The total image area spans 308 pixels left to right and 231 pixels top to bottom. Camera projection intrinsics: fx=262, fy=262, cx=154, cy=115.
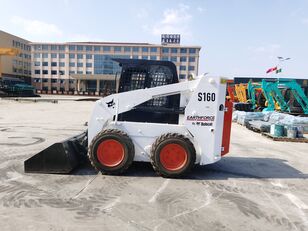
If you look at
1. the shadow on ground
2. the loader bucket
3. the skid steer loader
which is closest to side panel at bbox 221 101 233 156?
the skid steer loader

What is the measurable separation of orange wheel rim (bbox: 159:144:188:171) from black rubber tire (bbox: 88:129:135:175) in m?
0.61

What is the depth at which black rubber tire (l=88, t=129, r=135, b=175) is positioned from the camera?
5047mm

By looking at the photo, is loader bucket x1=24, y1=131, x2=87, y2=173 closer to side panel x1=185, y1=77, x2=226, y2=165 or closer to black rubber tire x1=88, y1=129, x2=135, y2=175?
black rubber tire x1=88, y1=129, x2=135, y2=175

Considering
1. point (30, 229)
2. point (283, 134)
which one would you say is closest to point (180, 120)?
point (30, 229)

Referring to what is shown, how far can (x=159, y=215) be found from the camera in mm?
3611

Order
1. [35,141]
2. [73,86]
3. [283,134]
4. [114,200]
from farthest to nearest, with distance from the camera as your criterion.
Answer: [73,86], [283,134], [35,141], [114,200]

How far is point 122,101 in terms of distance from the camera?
524cm

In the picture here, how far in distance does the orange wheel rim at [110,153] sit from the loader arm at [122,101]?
1.30 ft

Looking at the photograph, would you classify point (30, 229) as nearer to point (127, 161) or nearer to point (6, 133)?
point (127, 161)

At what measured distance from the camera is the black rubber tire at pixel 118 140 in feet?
16.6

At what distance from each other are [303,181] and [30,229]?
502cm

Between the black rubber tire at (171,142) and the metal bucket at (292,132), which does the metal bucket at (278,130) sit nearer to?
the metal bucket at (292,132)

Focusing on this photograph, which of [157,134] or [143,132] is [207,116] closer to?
[157,134]

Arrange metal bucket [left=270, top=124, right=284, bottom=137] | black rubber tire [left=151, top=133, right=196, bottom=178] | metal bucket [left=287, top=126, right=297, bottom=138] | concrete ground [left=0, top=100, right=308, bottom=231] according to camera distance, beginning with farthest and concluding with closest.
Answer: metal bucket [left=270, top=124, right=284, bottom=137] < metal bucket [left=287, top=126, right=297, bottom=138] < black rubber tire [left=151, top=133, right=196, bottom=178] < concrete ground [left=0, top=100, right=308, bottom=231]
